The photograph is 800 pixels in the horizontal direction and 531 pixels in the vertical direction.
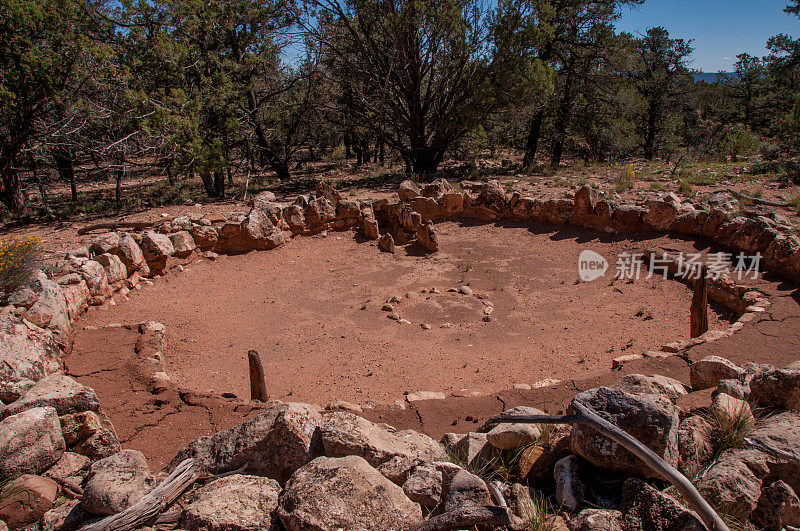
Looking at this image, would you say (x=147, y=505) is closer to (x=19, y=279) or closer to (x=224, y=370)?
(x=224, y=370)

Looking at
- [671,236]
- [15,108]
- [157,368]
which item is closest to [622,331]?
[671,236]

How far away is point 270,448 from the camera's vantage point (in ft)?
11.1

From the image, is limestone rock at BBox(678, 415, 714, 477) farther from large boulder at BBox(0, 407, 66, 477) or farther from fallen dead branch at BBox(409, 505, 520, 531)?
large boulder at BBox(0, 407, 66, 477)

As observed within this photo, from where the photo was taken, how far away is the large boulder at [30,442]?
10.8ft

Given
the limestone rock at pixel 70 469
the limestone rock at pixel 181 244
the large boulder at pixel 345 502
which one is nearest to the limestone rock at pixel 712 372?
the large boulder at pixel 345 502

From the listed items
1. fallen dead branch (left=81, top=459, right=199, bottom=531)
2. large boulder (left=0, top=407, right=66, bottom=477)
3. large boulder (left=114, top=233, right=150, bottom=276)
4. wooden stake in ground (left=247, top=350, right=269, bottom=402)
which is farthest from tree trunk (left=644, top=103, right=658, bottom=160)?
large boulder (left=0, top=407, right=66, bottom=477)

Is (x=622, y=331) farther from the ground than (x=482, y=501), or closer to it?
closer to it

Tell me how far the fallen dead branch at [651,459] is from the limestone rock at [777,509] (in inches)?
22.4

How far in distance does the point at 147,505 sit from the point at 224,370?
4138 millimetres

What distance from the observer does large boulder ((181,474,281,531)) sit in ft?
8.85

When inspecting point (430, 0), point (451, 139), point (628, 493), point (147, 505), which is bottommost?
point (147, 505)

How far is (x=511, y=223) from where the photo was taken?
13.0 metres

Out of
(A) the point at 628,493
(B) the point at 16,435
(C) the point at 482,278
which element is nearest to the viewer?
(A) the point at 628,493

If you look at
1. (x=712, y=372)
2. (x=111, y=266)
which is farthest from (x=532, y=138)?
(x=712, y=372)
